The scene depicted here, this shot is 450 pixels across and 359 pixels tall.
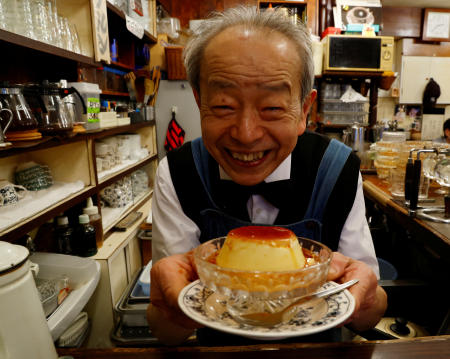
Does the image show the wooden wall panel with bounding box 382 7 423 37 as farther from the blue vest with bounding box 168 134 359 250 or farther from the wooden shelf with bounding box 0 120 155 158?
the blue vest with bounding box 168 134 359 250

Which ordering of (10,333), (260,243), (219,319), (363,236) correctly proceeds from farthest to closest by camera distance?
1. (363,236)
2. (10,333)
3. (260,243)
4. (219,319)

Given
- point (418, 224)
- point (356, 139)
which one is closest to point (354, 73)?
point (356, 139)

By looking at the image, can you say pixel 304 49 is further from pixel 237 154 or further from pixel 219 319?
pixel 219 319

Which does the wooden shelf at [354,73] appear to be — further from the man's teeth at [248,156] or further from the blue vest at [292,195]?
the man's teeth at [248,156]

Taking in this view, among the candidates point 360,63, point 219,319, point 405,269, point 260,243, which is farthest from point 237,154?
point 360,63

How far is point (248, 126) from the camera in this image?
38.4 inches

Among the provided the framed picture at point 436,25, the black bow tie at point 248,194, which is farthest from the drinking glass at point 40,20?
the framed picture at point 436,25

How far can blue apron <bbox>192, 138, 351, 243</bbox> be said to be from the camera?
4.36ft

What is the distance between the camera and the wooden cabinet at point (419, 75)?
6.75 m

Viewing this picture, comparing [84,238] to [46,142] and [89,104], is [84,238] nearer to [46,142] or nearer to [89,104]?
[46,142]

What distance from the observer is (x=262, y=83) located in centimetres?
96

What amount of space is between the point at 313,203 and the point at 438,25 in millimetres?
6969

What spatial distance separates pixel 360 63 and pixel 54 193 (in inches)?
166

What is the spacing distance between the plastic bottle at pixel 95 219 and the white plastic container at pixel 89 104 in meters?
0.52
